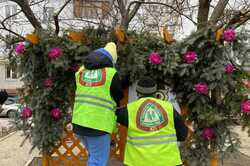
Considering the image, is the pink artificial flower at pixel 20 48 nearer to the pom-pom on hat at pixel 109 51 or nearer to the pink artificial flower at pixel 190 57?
the pom-pom on hat at pixel 109 51

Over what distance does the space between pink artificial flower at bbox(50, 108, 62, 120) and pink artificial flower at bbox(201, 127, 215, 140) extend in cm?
197

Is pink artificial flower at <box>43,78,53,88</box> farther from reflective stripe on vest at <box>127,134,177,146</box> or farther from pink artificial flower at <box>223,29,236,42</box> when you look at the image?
pink artificial flower at <box>223,29,236,42</box>

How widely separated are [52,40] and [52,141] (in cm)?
141

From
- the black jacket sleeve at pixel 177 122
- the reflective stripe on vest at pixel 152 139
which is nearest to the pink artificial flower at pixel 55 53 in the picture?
the black jacket sleeve at pixel 177 122

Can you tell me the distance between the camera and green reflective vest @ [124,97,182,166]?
395cm

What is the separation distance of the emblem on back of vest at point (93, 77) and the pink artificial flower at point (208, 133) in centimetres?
192

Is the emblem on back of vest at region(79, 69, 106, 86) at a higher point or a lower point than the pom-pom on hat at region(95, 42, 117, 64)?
A: lower

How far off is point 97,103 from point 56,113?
1745mm

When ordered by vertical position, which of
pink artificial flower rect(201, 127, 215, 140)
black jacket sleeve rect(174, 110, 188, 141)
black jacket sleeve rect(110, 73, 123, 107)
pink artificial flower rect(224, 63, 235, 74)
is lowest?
pink artificial flower rect(201, 127, 215, 140)

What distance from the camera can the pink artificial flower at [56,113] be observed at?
Answer: 5883 mm

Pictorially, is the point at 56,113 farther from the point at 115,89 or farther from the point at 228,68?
the point at 228,68

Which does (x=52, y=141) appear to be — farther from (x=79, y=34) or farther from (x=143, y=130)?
(x=143, y=130)

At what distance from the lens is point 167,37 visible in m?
5.65

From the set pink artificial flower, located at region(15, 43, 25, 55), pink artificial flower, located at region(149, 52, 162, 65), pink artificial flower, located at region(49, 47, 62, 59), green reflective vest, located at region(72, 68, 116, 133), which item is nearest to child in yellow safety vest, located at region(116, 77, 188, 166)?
green reflective vest, located at region(72, 68, 116, 133)
